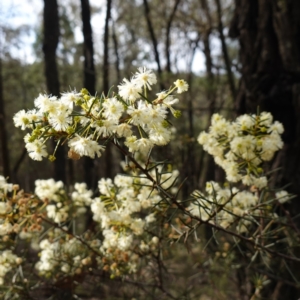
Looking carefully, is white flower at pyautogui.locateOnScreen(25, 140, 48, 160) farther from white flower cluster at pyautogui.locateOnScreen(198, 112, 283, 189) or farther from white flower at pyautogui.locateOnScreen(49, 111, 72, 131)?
white flower cluster at pyautogui.locateOnScreen(198, 112, 283, 189)

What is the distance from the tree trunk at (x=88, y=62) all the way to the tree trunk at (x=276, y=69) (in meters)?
2.82

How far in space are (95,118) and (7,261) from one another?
4.43 feet

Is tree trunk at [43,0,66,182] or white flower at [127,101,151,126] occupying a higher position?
tree trunk at [43,0,66,182]

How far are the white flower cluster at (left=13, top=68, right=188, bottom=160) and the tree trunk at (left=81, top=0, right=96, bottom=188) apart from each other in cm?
451

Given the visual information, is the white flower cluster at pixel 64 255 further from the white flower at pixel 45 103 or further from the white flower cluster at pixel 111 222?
the white flower at pixel 45 103

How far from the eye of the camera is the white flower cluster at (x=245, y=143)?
1815 millimetres

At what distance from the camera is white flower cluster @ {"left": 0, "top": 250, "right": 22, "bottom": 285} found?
2178mm

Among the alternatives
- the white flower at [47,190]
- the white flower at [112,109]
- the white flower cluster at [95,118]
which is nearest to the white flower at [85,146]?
the white flower cluster at [95,118]

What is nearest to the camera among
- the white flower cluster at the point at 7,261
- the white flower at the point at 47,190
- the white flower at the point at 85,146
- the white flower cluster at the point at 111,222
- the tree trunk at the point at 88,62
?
the white flower at the point at 85,146

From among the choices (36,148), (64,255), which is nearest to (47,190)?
(64,255)

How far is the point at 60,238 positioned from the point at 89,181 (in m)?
3.66

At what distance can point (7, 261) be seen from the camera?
2.24 meters

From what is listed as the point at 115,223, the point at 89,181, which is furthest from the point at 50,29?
the point at 115,223

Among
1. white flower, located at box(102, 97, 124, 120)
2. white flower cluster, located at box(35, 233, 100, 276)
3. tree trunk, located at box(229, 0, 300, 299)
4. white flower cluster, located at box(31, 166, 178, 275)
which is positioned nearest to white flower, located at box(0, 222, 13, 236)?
white flower cluster, located at box(31, 166, 178, 275)
